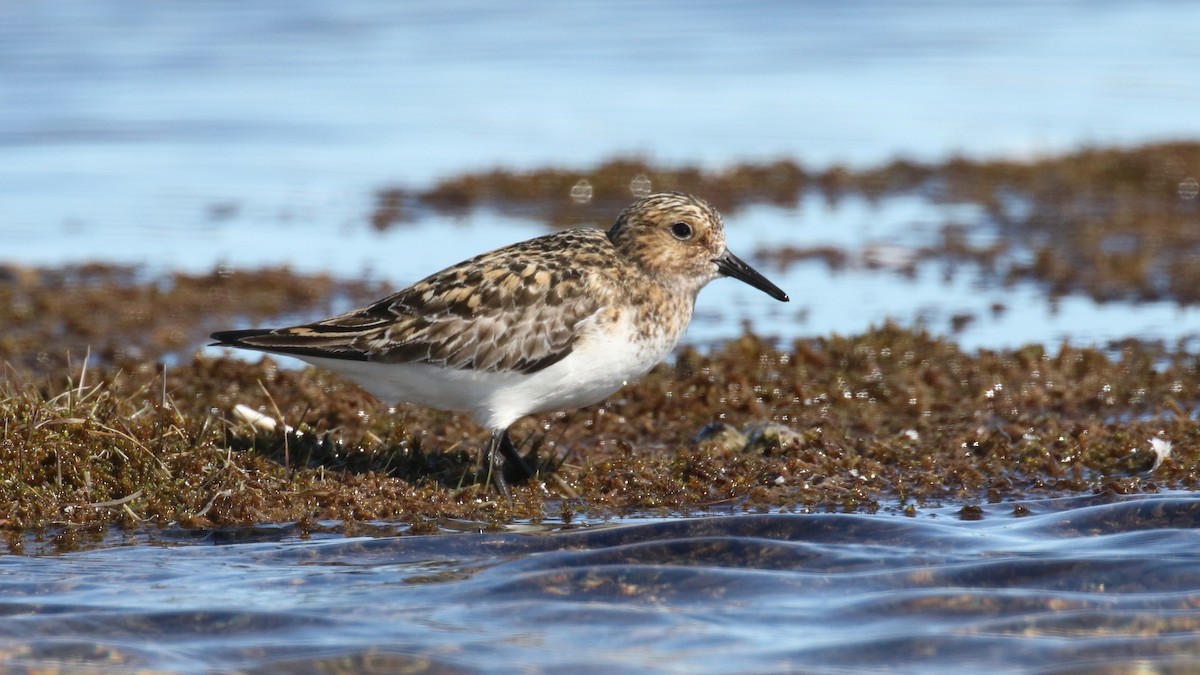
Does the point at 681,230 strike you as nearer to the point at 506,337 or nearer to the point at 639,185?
the point at 506,337

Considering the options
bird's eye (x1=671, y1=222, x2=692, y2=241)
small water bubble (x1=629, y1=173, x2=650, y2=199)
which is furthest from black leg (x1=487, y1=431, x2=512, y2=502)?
small water bubble (x1=629, y1=173, x2=650, y2=199)

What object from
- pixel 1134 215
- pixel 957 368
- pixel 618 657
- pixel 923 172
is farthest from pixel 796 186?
pixel 618 657

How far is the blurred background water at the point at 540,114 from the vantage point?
17375mm

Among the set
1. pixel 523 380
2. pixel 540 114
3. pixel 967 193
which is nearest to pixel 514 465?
pixel 523 380

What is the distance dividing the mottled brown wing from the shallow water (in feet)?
3.57

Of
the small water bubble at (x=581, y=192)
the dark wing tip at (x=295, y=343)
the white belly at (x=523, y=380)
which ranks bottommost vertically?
the white belly at (x=523, y=380)

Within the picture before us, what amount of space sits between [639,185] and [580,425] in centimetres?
1032

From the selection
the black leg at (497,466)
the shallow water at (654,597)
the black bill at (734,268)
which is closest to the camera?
the shallow water at (654,597)

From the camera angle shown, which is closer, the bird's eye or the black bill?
the bird's eye

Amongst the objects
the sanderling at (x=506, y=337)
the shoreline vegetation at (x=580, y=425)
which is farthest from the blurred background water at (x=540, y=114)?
the sanderling at (x=506, y=337)

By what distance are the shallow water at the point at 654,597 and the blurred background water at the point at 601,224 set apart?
0.02 m

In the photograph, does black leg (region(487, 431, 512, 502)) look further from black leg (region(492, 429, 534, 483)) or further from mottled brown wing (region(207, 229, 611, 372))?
mottled brown wing (region(207, 229, 611, 372))

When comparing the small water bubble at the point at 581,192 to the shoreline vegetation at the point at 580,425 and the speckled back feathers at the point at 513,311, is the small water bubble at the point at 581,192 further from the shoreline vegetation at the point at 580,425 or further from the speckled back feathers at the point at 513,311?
the speckled back feathers at the point at 513,311

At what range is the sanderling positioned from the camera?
8.84 metres
